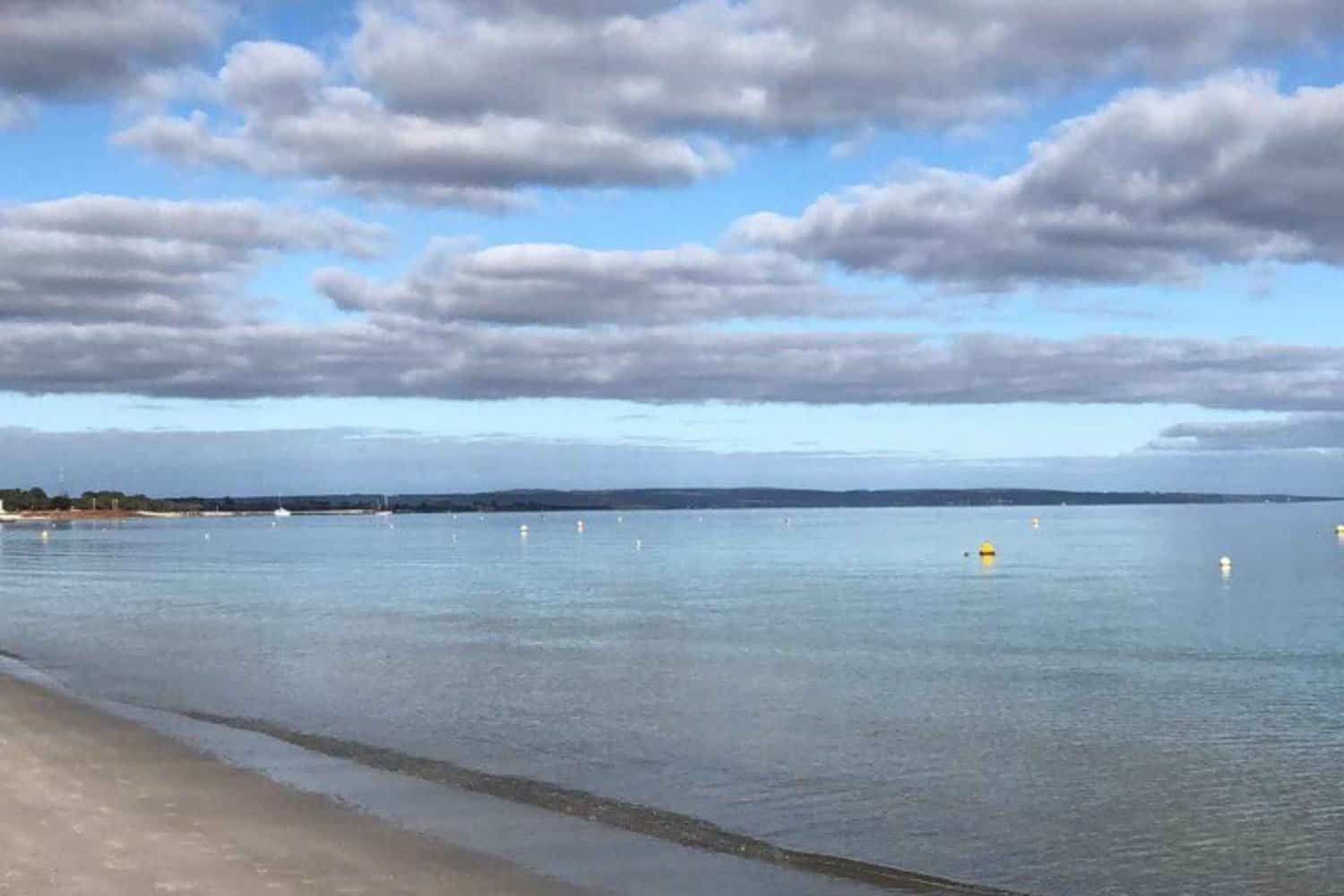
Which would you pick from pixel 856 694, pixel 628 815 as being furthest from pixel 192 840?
pixel 856 694

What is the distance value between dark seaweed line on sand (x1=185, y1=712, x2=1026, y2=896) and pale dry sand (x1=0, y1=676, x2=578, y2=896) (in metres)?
2.47

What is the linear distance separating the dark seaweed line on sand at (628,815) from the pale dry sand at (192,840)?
8.11 ft

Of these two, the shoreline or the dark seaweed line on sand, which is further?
the dark seaweed line on sand

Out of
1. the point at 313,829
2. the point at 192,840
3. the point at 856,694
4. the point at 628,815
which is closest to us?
the point at 192,840

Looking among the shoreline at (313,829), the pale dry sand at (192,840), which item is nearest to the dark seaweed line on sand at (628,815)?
the shoreline at (313,829)

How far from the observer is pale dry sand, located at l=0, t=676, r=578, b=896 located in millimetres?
11891

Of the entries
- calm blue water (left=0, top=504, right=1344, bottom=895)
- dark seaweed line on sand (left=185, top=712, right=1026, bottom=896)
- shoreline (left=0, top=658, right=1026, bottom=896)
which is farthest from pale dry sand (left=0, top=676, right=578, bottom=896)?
calm blue water (left=0, top=504, right=1344, bottom=895)

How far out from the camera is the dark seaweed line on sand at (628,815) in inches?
553

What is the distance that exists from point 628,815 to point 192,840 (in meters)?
5.21

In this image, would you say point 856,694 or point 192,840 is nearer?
point 192,840

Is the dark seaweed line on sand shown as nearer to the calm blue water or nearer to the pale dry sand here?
the calm blue water

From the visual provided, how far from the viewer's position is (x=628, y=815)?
658 inches

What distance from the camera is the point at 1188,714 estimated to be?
26.4m

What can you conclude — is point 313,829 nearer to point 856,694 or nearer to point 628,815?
point 628,815
